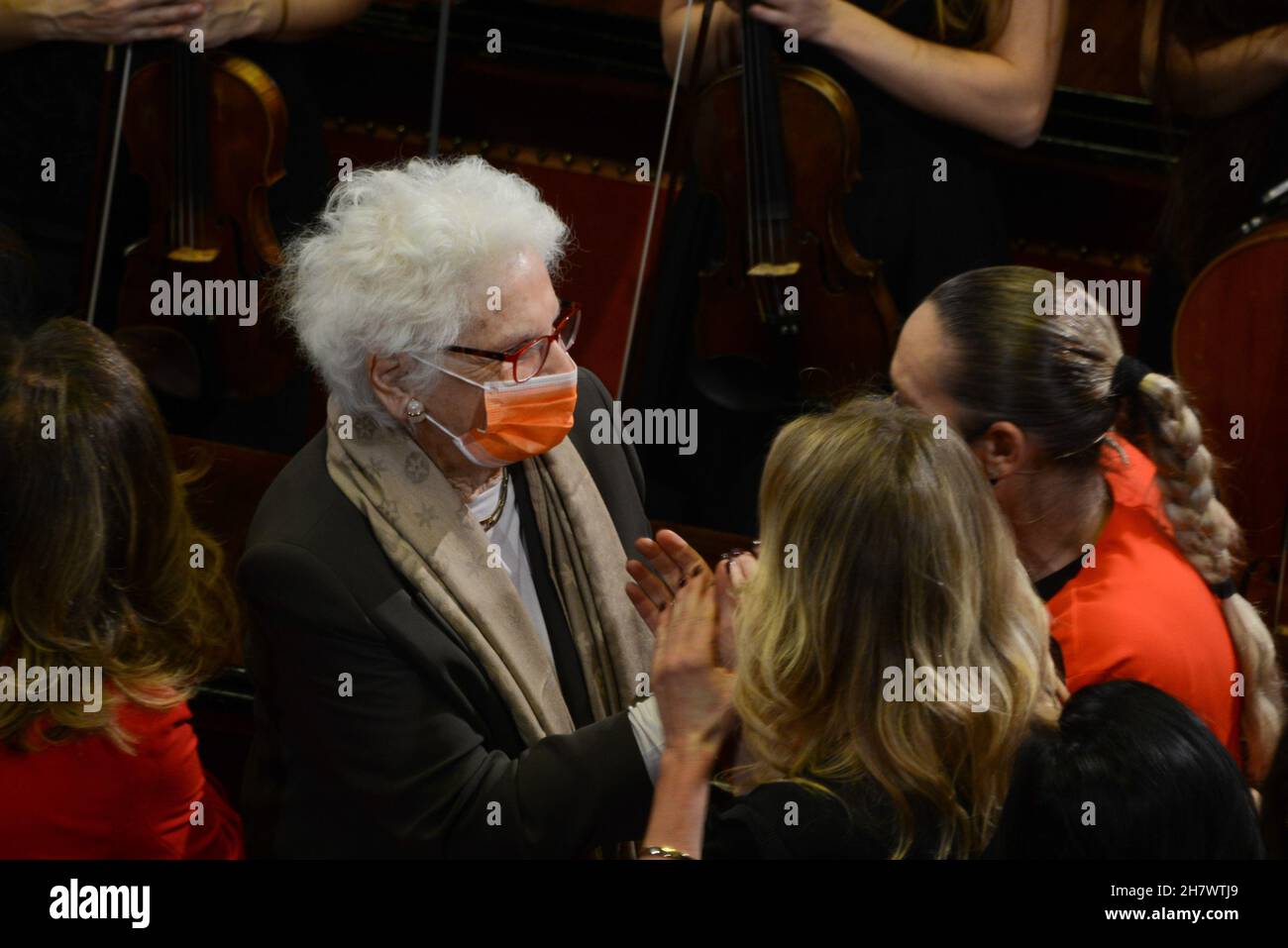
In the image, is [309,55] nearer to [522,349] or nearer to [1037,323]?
[522,349]

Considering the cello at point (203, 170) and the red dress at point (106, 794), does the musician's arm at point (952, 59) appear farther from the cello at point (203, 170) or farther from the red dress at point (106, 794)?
the red dress at point (106, 794)

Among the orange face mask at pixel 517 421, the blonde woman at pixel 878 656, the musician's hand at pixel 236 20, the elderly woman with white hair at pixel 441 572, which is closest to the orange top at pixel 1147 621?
the blonde woman at pixel 878 656

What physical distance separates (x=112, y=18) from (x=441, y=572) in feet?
5.10

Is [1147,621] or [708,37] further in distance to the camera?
[708,37]

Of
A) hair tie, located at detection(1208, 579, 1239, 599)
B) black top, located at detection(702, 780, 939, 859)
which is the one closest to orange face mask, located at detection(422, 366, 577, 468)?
black top, located at detection(702, 780, 939, 859)

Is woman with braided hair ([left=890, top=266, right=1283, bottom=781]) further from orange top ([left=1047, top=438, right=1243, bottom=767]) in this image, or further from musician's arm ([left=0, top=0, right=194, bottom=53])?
musician's arm ([left=0, top=0, right=194, bottom=53])

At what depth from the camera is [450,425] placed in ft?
7.02

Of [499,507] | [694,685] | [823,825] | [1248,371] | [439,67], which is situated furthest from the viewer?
[439,67]

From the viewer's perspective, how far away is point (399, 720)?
195 cm

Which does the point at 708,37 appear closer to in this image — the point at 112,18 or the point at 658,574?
the point at 112,18

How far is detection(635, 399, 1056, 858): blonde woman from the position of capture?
163cm

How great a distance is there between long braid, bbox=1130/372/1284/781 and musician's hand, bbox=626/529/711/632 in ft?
2.08

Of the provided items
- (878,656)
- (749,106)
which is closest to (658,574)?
(878,656)
